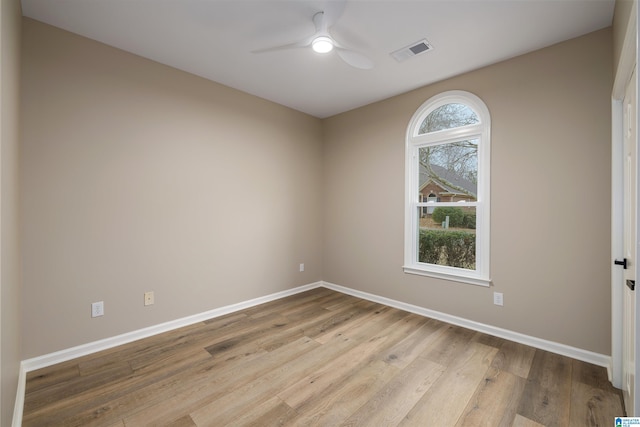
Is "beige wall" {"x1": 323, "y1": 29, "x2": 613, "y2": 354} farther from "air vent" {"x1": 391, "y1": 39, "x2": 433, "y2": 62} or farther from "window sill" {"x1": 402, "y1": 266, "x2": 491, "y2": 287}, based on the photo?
"air vent" {"x1": 391, "y1": 39, "x2": 433, "y2": 62}

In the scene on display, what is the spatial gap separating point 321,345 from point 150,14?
3101 mm

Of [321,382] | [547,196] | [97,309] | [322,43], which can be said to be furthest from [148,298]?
[547,196]

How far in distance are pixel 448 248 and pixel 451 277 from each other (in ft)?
1.11

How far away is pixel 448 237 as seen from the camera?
3.29 meters

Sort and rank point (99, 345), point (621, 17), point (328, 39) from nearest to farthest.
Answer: point (621, 17) → point (328, 39) → point (99, 345)

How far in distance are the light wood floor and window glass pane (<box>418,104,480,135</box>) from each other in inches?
88.7

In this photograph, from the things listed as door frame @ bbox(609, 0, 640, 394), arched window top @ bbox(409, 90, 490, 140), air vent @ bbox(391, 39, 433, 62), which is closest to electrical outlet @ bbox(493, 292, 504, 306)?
door frame @ bbox(609, 0, 640, 394)

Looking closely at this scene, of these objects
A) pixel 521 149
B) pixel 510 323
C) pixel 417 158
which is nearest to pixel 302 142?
pixel 417 158

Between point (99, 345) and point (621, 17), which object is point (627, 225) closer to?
point (621, 17)

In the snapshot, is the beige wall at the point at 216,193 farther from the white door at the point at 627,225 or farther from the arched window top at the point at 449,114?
the white door at the point at 627,225

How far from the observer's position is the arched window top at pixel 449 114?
298 centimetres

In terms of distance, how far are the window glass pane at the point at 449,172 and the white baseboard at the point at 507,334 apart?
1322 mm

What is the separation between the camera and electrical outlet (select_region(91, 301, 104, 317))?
8.13 ft

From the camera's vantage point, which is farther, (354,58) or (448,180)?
(448,180)
